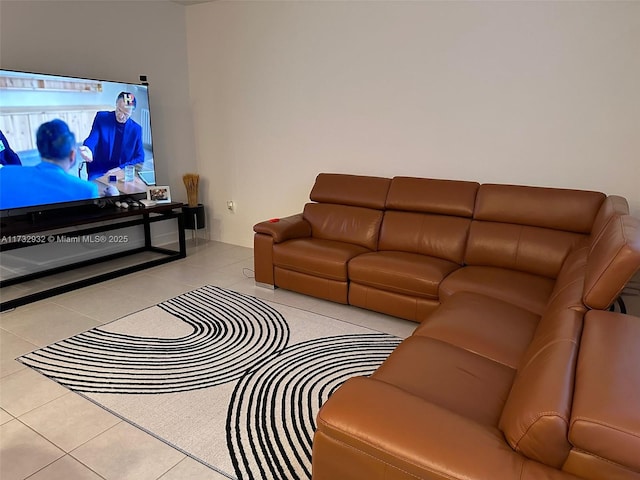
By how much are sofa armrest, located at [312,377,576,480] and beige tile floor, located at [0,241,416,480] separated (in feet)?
2.36

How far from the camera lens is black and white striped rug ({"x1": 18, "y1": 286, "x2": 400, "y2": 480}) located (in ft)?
6.48

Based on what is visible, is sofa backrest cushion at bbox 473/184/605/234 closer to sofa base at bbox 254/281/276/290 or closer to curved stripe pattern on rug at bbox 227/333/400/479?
curved stripe pattern on rug at bbox 227/333/400/479

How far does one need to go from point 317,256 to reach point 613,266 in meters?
2.12

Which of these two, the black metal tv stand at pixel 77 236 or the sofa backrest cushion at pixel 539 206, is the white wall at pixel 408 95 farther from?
the black metal tv stand at pixel 77 236

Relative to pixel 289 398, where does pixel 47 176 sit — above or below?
above

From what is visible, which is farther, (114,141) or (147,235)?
(147,235)

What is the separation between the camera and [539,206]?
10.0ft

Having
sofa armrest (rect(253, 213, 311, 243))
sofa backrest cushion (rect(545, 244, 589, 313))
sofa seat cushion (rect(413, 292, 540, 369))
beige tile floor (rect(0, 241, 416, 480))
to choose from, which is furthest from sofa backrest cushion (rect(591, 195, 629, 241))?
sofa armrest (rect(253, 213, 311, 243))

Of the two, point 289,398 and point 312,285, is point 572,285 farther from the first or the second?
point 312,285

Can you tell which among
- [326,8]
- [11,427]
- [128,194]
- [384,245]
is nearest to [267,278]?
[384,245]

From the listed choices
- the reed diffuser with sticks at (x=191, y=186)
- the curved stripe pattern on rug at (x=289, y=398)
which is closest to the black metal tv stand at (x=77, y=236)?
the reed diffuser with sticks at (x=191, y=186)

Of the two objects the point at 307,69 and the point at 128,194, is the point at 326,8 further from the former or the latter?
the point at 128,194

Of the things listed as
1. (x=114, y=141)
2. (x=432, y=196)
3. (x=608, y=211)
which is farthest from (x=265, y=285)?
(x=608, y=211)

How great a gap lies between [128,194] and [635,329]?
4.11 meters
